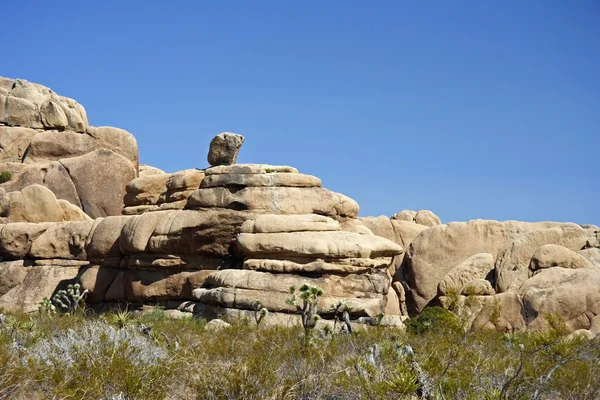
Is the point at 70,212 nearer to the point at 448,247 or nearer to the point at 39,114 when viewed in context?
the point at 39,114

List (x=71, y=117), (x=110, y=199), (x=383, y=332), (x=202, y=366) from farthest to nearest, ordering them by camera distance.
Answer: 1. (x=71, y=117)
2. (x=110, y=199)
3. (x=383, y=332)
4. (x=202, y=366)

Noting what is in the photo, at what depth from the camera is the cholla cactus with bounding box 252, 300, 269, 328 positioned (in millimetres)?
20609

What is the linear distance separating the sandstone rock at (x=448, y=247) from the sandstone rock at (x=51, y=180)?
1921 centimetres

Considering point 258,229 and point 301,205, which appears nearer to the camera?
point 258,229

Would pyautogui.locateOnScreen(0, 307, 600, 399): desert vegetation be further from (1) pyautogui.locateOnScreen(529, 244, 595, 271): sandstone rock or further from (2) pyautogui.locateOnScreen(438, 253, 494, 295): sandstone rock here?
(2) pyautogui.locateOnScreen(438, 253, 494, 295): sandstone rock

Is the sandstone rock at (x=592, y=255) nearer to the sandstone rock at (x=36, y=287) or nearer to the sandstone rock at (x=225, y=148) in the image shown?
the sandstone rock at (x=225, y=148)

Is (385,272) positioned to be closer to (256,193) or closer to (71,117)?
(256,193)

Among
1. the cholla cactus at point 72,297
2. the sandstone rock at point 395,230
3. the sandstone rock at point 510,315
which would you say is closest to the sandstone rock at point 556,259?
the sandstone rock at point 510,315

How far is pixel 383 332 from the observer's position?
743 inches

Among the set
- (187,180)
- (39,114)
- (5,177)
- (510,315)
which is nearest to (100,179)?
(5,177)

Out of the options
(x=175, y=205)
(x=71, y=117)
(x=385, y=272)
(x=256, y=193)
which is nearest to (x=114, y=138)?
(x=71, y=117)

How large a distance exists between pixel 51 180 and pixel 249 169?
53.4 ft

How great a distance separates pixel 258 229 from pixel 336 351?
10592mm

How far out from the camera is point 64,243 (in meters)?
30.5
